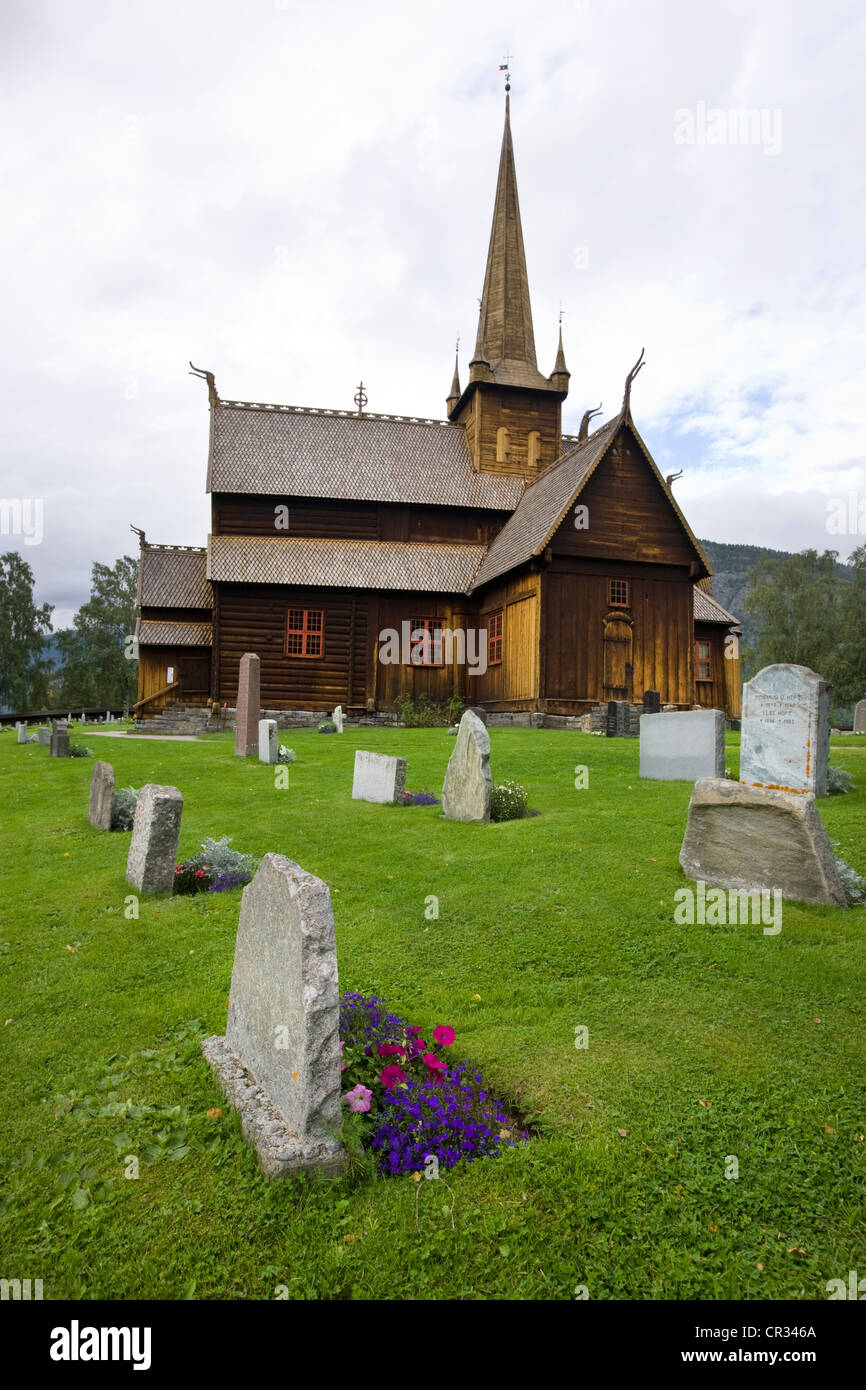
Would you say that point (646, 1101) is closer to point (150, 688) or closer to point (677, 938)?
point (677, 938)

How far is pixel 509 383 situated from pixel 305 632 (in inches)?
532

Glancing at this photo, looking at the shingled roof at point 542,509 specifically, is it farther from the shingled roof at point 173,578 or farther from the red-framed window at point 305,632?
the shingled roof at point 173,578

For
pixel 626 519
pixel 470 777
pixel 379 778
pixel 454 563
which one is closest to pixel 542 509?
pixel 626 519

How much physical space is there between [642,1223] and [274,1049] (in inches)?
70.3

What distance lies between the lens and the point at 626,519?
23.8 meters

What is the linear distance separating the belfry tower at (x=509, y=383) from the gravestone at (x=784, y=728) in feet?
73.7

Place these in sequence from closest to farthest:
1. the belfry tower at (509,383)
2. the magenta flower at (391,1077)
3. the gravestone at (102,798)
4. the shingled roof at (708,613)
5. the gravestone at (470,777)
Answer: the magenta flower at (391,1077) → the gravestone at (470,777) → the gravestone at (102,798) → the shingled roof at (708,613) → the belfry tower at (509,383)

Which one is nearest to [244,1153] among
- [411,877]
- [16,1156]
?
[16,1156]

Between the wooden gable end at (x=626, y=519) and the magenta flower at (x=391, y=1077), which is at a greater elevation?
the wooden gable end at (x=626, y=519)

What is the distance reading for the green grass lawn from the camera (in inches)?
118

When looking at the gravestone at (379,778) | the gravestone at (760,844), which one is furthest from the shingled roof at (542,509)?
the gravestone at (760,844)

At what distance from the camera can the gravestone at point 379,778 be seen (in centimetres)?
1112

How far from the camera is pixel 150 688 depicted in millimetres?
28844

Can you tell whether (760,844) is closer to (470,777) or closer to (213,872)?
(470,777)
